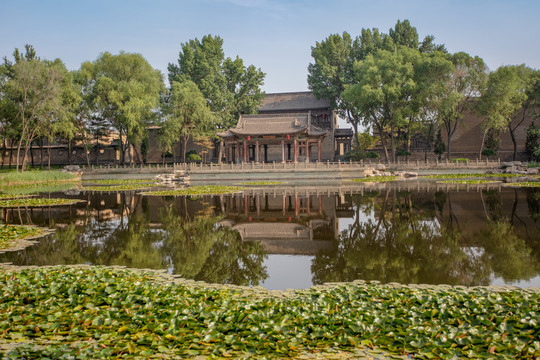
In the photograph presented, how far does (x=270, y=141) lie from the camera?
41.6 meters

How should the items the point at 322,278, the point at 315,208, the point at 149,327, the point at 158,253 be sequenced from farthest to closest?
the point at 315,208
the point at 158,253
the point at 322,278
the point at 149,327

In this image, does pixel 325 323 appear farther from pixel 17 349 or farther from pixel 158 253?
pixel 158 253

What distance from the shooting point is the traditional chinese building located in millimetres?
40906

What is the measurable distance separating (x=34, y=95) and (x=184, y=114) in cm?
1342

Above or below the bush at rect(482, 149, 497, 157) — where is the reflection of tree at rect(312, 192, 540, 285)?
below

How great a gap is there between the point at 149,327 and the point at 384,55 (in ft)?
133

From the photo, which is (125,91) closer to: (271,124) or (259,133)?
(259,133)

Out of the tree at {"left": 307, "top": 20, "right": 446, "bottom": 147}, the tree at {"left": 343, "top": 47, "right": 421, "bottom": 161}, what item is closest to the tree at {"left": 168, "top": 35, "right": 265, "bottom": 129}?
the tree at {"left": 307, "top": 20, "right": 446, "bottom": 147}

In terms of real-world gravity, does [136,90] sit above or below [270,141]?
above

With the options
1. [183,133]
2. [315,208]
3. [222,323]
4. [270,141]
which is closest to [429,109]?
[270,141]

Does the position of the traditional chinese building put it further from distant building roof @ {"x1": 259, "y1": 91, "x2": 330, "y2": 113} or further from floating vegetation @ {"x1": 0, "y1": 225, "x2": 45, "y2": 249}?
floating vegetation @ {"x1": 0, "y1": 225, "x2": 45, "y2": 249}

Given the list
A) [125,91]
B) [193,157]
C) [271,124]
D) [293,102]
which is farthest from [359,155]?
[125,91]

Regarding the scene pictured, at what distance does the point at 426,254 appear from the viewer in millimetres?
8320

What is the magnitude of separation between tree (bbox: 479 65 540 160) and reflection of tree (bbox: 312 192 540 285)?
2979 cm
